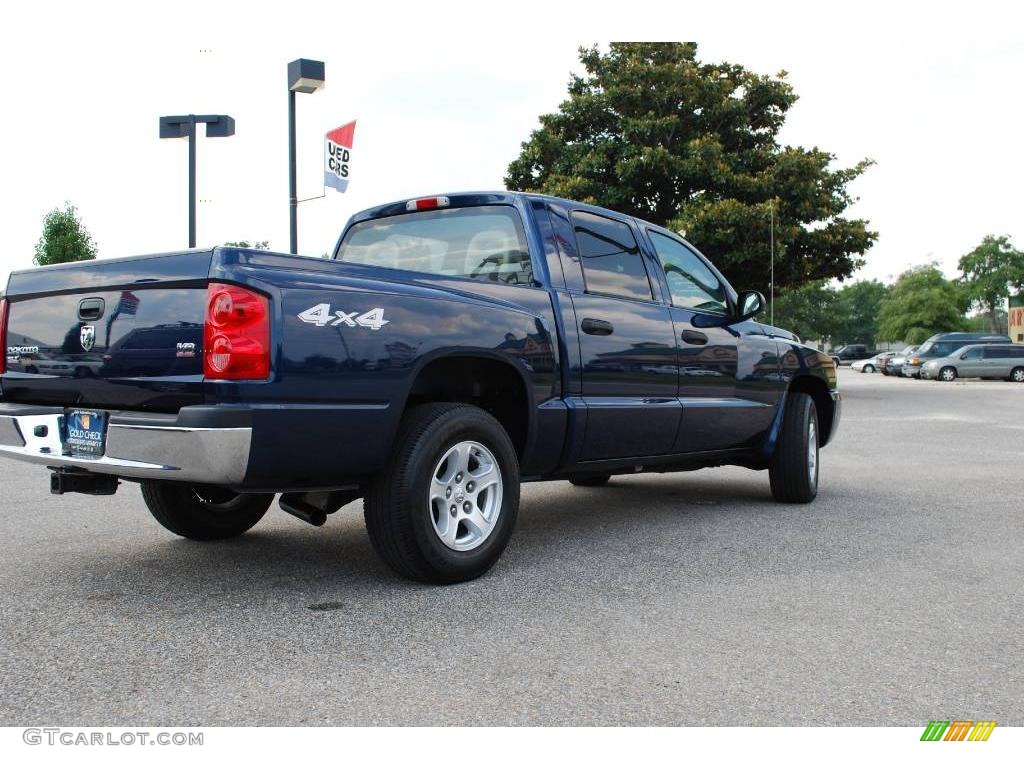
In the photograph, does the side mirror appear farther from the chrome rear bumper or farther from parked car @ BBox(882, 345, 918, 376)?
parked car @ BBox(882, 345, 918, 376)

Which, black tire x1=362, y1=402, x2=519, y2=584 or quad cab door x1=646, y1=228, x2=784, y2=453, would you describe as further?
quad cab door x1=646, y1=228, x2=784, y2=453

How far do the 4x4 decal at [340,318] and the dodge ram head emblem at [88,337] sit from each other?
A: 998 mm

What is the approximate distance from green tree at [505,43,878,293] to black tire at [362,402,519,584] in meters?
19.8

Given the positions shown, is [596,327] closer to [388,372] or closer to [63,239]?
[388,372]

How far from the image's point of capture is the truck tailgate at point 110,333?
12.6 ft

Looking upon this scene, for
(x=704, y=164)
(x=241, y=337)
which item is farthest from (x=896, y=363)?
(x=241, y=337)

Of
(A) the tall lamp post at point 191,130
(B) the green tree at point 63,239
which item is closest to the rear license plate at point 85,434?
(A) the tall lamp post at point 191,130

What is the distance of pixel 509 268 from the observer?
5.27 meters

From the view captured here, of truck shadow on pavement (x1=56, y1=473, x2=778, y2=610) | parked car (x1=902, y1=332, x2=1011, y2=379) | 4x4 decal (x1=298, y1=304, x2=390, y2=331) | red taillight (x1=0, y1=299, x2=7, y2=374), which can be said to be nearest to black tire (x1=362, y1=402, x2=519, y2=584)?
truck shadow on pavement (x1=56, y1=473, x2=778, y2=610)

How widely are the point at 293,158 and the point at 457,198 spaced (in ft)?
25.9

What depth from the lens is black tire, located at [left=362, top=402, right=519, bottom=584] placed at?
4.21 metres

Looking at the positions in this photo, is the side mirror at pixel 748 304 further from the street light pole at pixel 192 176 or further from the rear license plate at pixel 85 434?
the street light pole at pixel 192 176

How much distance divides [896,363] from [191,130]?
38269 mm

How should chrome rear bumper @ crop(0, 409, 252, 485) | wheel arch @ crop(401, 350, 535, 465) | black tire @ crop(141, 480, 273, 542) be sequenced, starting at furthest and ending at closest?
black tire @ crop(141, 480, 273, 542), wheel arch @ crop(401, 350, 535, 465), chrome rear bumper @ crop(0, 409, 252, 485)
